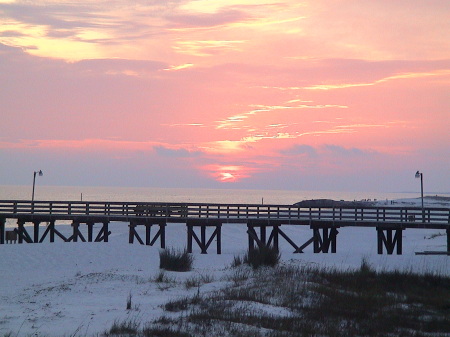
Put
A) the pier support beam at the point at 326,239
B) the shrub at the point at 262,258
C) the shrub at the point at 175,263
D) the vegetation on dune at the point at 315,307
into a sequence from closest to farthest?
1. the vegetation on dune at the point at 315,307
2. the shrub at the point at 262,258
3. the shrub at the point at 175,263
4. the pier support beam at the point at 326,239

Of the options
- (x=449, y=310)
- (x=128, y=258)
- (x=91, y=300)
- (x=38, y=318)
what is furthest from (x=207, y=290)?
(x=128, y=258)

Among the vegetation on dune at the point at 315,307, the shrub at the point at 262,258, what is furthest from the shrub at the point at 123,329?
the shrub at the point at 262,258

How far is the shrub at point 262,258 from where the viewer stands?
62.6 ft

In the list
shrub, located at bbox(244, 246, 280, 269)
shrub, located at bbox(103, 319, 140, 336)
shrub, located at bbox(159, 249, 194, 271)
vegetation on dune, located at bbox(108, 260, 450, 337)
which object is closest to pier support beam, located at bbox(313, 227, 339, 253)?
shrub, located at bbox(244, 246, 280, 269)

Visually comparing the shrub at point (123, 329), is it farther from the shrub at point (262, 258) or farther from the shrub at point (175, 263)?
the shrub at point (175, 263)

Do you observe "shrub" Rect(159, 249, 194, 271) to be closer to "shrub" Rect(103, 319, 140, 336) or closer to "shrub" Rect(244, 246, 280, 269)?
"shrub" Rect(244, 246, 280, 269)

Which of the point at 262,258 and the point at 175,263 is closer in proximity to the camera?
the point at 262,258

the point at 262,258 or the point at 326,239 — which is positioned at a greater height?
the point at 262,258

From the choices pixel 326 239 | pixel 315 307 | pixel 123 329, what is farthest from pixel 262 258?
pixel 326 239

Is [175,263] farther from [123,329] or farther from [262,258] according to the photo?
[123,329]

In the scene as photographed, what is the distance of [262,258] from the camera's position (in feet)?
63.0

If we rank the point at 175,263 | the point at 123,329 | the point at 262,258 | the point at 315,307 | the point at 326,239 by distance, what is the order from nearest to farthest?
the point at 123,329
the point at 315,307
the point at 262,258
the point at 175,263
the point at 326,239

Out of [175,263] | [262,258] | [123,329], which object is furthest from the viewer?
[175,263]

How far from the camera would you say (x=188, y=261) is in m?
19.9
